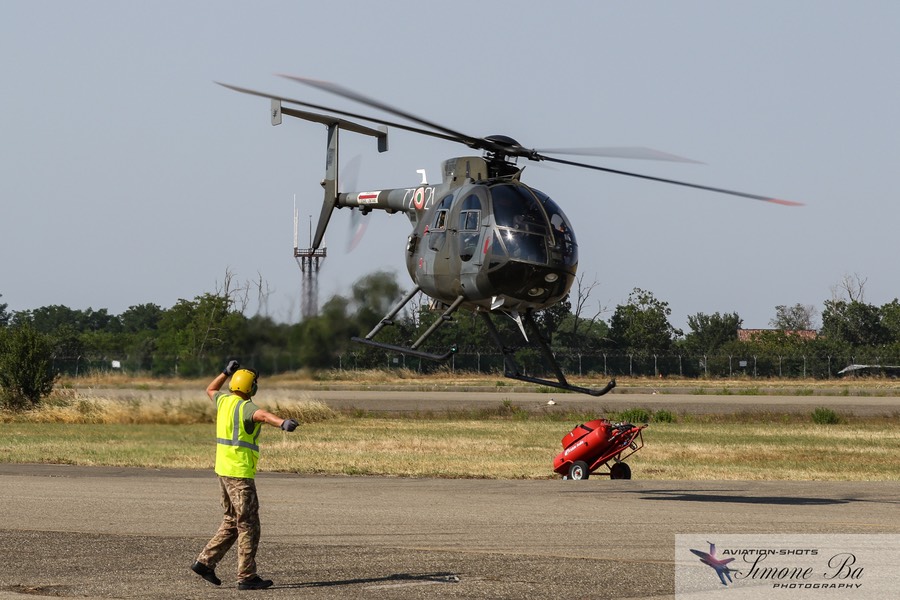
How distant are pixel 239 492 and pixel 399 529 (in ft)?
17.1

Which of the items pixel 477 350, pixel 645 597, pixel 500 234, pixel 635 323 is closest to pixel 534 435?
pixel 500 234

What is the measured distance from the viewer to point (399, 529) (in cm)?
1803

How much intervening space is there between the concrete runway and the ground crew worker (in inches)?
11.0

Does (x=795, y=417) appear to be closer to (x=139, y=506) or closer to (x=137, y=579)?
(x=139, y=506)

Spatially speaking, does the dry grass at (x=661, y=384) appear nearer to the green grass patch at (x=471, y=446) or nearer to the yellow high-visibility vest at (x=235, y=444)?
the green grass patch at (x=471, y=446)

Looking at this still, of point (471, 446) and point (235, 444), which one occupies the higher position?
point (235, 444)

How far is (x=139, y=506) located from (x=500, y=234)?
25.7 feet

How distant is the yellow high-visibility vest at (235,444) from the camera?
43.7 ft

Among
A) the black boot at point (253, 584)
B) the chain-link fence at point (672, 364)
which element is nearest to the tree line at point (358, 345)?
the chain-link fence at point (672, 364)

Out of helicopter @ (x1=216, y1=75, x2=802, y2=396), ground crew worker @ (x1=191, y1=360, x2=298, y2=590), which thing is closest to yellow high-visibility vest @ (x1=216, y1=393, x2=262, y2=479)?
ground crew worker @ (x1=191, y1=360, x2=298, y2=590)

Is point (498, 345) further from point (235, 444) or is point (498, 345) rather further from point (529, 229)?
point (235, 444)

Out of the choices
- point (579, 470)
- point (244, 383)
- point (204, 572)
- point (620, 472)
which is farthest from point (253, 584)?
point (620, 472)

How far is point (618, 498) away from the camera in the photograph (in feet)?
72.1

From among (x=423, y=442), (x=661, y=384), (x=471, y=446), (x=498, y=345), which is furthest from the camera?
(x=661, y=384)
